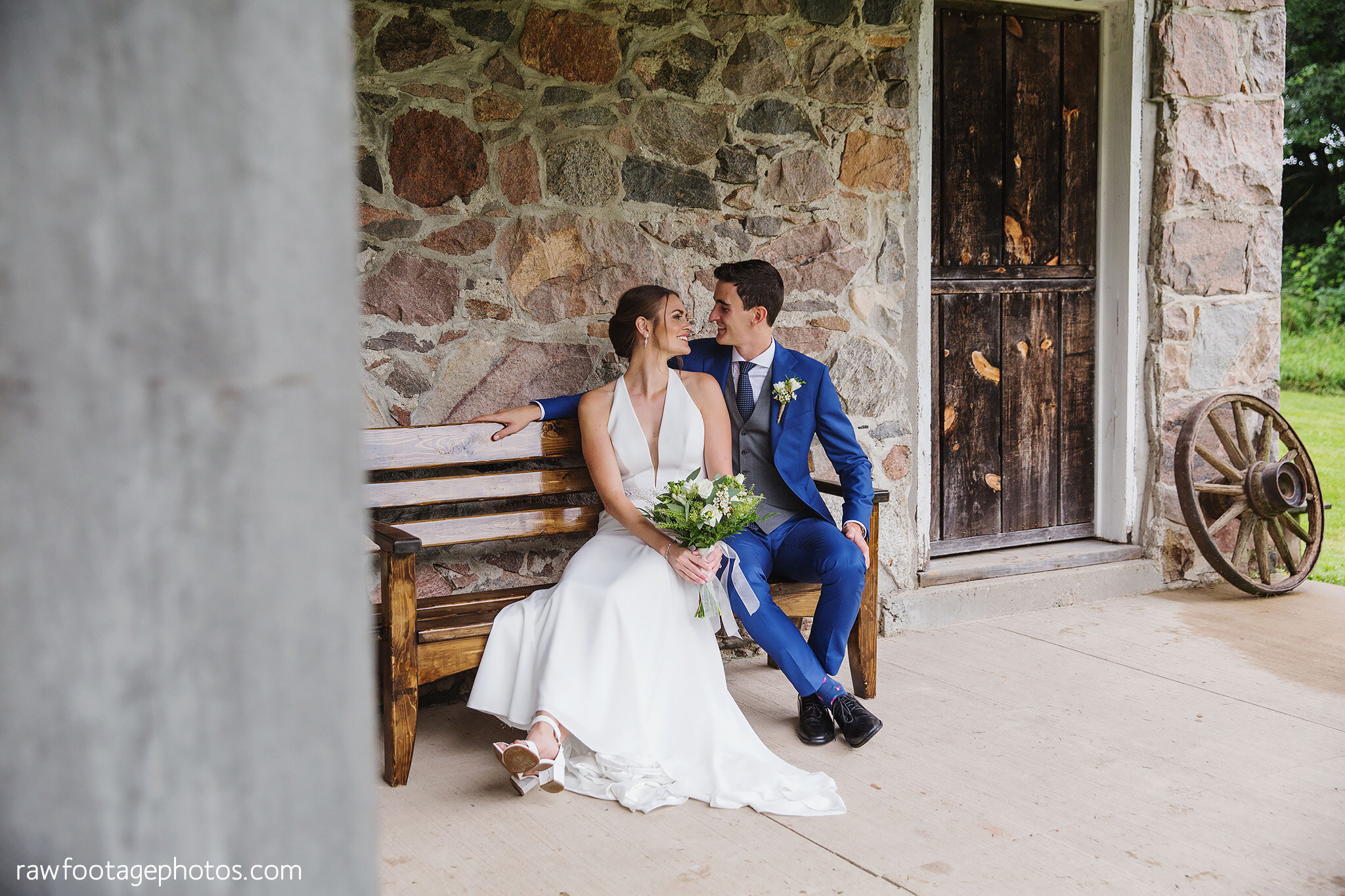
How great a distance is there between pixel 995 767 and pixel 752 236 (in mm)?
2081

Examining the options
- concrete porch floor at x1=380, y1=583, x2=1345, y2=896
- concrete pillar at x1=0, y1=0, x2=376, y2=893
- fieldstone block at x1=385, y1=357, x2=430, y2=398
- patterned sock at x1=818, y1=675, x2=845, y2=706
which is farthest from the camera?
fieldstone block at x1=385, y1=357, x2=430, y2=398

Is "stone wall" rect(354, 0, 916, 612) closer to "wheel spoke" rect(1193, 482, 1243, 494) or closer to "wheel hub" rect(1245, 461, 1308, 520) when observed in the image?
"wheel spoke" rect(1193, 482, 1243, 494)

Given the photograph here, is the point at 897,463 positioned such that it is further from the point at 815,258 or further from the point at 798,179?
the point at 798,179

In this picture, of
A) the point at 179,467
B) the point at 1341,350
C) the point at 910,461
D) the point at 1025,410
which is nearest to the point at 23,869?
the point at 179,467

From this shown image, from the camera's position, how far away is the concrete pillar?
0.50 m

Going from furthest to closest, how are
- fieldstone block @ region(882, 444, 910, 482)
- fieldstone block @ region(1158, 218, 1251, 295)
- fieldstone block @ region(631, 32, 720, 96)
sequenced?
fieldstone block @ region(1158, 218, 1251, 295)
fieldstone block @ region(882, 444, 910, 482)
fieldstone block @ region(631, 32, 720, 96)

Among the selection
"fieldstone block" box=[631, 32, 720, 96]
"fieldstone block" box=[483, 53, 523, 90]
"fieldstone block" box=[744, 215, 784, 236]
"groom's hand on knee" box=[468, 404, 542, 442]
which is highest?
"fieldstone block" box=[631, 32, 720, 96]

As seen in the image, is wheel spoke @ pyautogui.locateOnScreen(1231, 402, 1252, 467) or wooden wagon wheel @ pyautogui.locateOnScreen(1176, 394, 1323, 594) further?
wheel spoke @ pyautogui.locateOnScreen(1231, 402, 1252, 467)

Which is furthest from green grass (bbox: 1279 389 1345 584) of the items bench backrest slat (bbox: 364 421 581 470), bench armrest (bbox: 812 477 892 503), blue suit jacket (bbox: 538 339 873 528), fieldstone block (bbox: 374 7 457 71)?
fieldstone block (bbox: 374 7 457 71)

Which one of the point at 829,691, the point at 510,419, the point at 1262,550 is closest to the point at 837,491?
the point at 829,691

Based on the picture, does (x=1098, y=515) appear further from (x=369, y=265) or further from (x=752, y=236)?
(x=369, y=265)

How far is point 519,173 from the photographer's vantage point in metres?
3.56

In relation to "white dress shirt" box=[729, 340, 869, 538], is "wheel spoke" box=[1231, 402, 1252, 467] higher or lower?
lower

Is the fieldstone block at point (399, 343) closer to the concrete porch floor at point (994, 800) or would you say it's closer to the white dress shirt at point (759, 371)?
the white dress shirt at point (759, 371)
